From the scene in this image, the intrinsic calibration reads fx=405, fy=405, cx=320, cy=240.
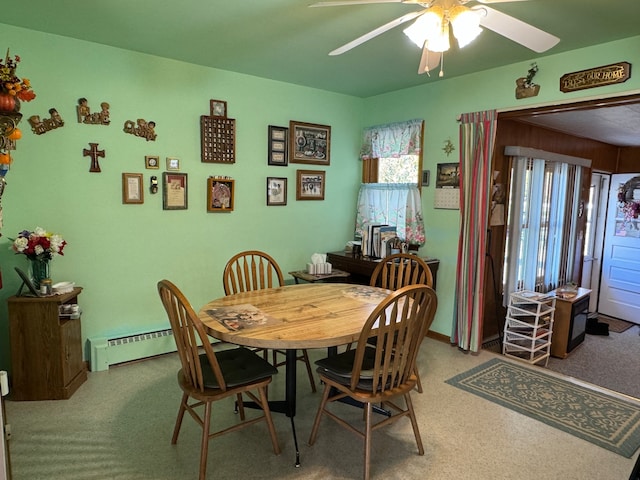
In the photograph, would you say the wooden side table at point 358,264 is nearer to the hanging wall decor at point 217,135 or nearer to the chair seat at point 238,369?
the hanging wall decor at point 217,135

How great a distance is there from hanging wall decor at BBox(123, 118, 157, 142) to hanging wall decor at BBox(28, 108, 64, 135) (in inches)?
17.1

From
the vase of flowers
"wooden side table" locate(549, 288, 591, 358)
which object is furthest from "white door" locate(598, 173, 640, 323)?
the vase of flowers

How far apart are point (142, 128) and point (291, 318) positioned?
2.05m

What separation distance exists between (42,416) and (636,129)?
5.90 meters

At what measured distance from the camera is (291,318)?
2.17 m

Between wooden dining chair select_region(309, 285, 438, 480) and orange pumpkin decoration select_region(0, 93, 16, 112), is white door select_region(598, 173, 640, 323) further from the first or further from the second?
orange pumpkin decoration select_region(0, 93, 16, 112)

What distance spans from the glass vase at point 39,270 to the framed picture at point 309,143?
2.23 m

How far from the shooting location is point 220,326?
2.00 m

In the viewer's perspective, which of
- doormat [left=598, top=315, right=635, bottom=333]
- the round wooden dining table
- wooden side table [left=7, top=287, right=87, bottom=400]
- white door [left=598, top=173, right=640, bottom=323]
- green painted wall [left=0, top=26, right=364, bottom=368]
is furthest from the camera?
white door [left=598, top=173, right=640, bottom=323]

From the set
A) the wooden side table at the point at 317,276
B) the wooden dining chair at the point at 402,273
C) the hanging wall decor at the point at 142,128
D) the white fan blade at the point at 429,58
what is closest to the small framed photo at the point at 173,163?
the hanging wall decor at the point at 142,128

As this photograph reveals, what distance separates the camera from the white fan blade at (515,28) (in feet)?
5.57

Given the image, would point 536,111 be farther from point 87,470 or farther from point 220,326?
point 87,470

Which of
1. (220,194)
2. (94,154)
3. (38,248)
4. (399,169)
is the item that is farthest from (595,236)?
(38,248)

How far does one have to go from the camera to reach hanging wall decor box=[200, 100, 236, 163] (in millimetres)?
3455
